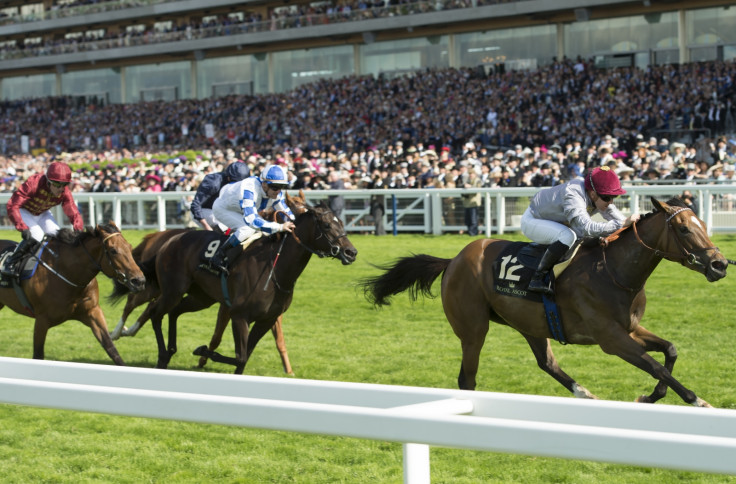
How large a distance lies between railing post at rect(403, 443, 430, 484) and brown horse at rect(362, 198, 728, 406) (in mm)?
2940

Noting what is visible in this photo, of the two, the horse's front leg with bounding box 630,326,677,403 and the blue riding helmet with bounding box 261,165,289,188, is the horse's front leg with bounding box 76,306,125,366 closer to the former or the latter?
the blue riding helmet with bounding box 261,165,289,188

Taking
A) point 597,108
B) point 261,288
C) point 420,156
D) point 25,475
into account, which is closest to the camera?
point 25,475

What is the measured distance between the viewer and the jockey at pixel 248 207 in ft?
20.7

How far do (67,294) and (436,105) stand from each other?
21340mm

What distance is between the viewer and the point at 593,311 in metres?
4.85

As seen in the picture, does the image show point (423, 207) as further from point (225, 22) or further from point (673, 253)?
point (225, 22)

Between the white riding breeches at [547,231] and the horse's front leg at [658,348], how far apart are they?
0.62 m

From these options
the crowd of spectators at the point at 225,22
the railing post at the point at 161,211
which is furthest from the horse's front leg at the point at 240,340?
the crowd of spectators at the point at 225,22

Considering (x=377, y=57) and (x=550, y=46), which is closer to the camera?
(x=550, y=46)

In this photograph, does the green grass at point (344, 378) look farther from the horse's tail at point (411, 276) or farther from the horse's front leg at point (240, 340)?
the horse's tail at point (411, 276)

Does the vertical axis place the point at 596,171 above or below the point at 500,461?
above

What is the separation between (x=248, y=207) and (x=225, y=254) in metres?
0.45

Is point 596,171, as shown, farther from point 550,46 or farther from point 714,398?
point 550,46

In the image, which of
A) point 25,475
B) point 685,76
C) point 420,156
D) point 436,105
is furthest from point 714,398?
point 436,105
